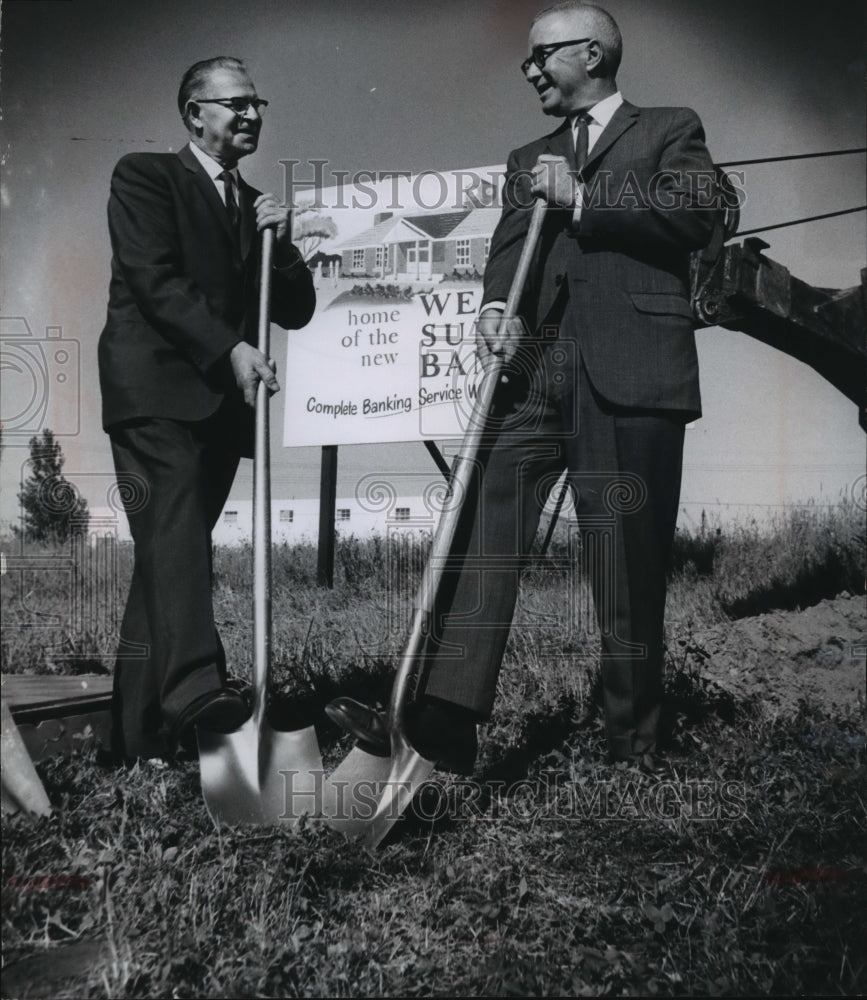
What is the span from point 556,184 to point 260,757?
1.97 m

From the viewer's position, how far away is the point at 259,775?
112 inches

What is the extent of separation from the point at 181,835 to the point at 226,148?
6.94 ft

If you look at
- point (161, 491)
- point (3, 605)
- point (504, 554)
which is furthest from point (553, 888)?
point (3, 605)

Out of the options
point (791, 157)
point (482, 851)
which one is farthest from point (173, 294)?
point (791, 157)

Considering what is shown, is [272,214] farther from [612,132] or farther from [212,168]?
[612,132]

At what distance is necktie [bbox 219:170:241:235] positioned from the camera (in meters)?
3.25

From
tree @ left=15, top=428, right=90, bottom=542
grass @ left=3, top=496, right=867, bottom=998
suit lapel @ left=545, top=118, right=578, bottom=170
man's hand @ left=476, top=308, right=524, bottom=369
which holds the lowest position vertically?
→ grass @ left=3, top=496, right=867, bottom=998

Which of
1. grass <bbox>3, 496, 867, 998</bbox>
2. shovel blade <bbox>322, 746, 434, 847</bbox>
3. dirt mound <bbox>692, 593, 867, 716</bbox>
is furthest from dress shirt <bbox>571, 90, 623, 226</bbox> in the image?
shovel blade <bbox>322, 746, 434, 847</bbox>

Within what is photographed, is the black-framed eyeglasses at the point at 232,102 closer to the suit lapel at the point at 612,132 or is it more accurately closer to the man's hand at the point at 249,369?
the man's hand at the point at 249,369

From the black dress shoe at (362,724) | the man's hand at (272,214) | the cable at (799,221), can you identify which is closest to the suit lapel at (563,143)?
the cable at (799,221)

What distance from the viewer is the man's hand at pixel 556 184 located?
3.18 meters

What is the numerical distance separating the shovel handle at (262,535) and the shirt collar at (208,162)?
378 millimetres

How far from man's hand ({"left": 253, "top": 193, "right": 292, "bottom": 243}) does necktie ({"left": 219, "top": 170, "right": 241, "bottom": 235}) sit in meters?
0.06

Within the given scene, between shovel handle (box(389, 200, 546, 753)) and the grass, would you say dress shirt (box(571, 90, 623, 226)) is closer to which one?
shovel handle (box(389, 200, 546, 753))
